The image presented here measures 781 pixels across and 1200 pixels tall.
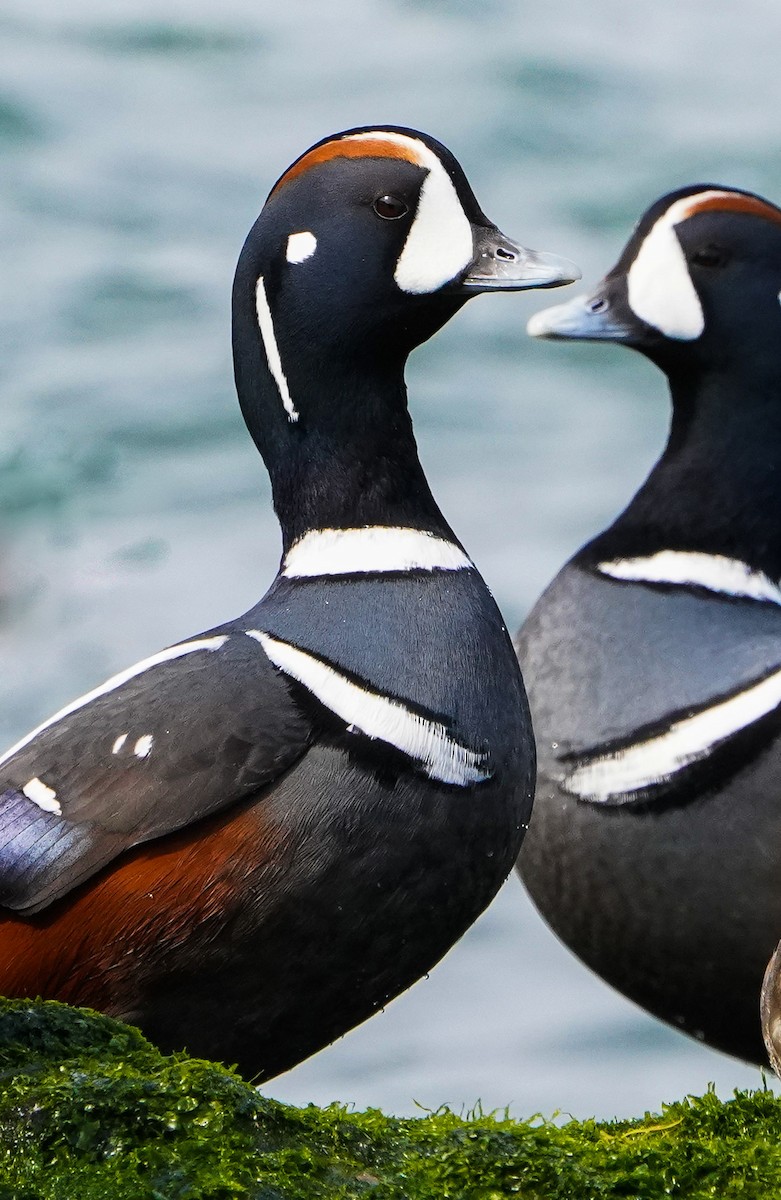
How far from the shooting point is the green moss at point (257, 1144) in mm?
2736

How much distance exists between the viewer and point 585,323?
5.82 meters

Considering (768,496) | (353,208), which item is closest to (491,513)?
(768,496)

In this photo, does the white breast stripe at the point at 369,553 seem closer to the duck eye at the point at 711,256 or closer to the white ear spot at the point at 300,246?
the white ear spot at the point at 300,246

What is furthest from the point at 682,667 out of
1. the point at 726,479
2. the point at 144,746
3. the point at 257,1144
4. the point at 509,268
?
the point at 257,1144

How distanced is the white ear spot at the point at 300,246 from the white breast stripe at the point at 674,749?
4.90 feet

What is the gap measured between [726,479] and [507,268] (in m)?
1.42

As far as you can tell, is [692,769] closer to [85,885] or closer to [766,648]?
[766,648]

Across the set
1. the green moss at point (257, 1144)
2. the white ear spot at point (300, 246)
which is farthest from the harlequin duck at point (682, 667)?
the green moss at point (257, 1144)

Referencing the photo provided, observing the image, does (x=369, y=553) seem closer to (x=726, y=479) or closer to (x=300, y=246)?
(x=300, y=246)

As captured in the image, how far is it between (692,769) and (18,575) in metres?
8.67

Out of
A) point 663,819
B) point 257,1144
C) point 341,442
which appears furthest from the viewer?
point 663,819

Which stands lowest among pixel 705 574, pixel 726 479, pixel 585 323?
pixel 705 574

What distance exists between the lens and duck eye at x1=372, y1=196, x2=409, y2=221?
448 cm

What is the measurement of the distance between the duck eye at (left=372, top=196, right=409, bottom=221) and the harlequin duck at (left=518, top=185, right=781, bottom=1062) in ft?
4.48
